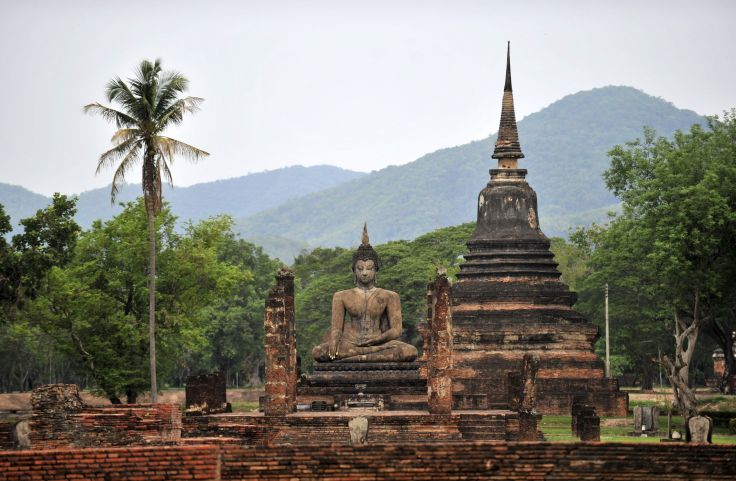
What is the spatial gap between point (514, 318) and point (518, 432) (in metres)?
20.5

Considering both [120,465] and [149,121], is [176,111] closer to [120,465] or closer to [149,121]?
[149,121]

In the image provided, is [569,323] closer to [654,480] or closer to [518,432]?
[518,432]

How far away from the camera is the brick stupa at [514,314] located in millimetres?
50469

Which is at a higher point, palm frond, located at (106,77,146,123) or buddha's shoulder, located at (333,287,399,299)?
palm frond, located at (106,77,146,123)

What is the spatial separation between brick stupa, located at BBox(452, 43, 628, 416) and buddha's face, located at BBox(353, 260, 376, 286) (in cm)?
952

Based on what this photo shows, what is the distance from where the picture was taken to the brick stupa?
50.5m

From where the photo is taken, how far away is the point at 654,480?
778 inches

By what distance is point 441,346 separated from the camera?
32.1 meters

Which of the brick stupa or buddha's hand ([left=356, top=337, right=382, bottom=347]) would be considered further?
the brick stupa

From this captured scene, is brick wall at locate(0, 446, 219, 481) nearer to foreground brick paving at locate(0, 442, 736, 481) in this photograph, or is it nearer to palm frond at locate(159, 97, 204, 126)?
foreground brick paving at locate(0, 442, 736, 481)

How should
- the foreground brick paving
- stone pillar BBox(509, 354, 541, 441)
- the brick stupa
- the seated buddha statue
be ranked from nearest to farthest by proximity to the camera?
the foreground brick paving → stone pillar BBox(509, 354, 541, 441) → the seated buddha statue → the brick stupa

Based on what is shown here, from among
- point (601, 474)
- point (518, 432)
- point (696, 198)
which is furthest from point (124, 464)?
point (696, 198)

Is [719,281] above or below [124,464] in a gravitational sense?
above

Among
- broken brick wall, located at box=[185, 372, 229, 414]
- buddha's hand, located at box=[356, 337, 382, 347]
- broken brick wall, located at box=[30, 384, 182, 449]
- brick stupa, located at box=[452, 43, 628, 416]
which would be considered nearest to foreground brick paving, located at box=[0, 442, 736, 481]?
broken brick wall, located at box=[30, 384, 182, 449]
